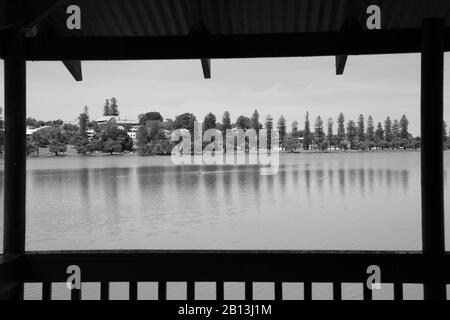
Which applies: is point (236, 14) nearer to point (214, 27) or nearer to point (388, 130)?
point (214, 27)

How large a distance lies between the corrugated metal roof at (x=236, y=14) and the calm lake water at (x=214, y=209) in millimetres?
1746

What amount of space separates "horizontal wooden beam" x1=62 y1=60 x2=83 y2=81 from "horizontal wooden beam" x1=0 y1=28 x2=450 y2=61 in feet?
1.31

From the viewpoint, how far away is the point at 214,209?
16.9 metres

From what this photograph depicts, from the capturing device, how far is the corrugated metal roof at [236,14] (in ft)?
9.40

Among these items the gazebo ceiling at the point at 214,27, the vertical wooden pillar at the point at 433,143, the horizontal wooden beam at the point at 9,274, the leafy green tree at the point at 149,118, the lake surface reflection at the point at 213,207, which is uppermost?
the gazebo ceiling at the point at 214,27

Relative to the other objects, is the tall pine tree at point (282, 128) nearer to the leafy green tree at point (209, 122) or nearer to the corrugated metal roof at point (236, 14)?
the leafy green tree at point (209, 122)

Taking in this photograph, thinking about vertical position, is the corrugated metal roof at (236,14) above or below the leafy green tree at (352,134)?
above

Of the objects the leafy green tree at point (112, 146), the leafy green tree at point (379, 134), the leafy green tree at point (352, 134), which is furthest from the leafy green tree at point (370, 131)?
the leafy green tree at point (112, 146)

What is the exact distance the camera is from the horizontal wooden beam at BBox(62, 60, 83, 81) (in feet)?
10.4

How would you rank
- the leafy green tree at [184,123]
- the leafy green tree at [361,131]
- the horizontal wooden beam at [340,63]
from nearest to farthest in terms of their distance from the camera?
the horizontal wooden beam at [340,63], the leafy green tree at [184,123], the leafy green tree at [361,131]

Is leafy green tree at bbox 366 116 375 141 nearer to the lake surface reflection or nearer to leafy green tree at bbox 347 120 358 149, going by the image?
leafy green tree at bbox 347 120 358 149

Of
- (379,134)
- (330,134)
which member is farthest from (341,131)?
(379,134)
